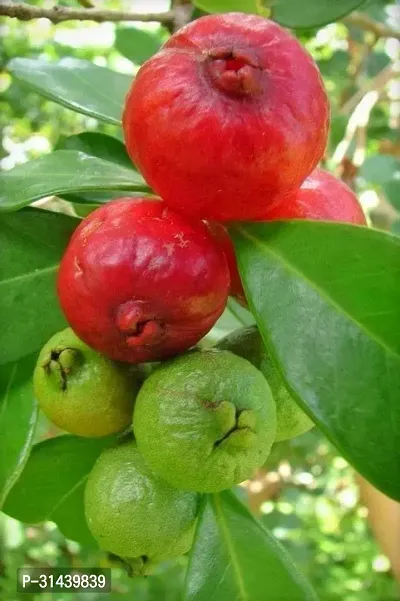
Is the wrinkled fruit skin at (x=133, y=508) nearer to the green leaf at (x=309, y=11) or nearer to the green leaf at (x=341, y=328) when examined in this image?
the green leaf at (x=341, y=328)

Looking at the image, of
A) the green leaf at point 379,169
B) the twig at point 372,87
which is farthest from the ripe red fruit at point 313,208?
the green leaf at point 379,169

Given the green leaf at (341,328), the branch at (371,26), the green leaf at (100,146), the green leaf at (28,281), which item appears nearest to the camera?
the green leaf at (341,328)

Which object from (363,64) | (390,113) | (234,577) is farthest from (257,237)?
(390,113)

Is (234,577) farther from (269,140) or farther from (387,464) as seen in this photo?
(269,140)

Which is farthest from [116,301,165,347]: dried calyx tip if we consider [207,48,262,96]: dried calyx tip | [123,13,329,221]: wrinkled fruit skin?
[207,48,262,96]: dried calyx tip

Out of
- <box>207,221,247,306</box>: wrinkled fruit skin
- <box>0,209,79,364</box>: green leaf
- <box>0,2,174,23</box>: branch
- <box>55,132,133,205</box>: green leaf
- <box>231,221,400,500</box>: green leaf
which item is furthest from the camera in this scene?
<box>55,132,133,205</box>: green leaf

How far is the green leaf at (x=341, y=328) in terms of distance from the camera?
59 centimetres

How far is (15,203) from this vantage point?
73cm

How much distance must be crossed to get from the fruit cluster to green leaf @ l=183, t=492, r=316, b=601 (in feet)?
0.49

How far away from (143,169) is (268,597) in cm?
49

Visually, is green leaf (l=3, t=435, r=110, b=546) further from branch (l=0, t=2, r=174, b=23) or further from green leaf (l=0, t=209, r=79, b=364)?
branch (l=0, t=2, r=174, b=23)

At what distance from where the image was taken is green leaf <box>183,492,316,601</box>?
758mm

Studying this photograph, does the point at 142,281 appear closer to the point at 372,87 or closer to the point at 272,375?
the point at 272,375

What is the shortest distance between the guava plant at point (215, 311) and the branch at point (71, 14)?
29 cm
